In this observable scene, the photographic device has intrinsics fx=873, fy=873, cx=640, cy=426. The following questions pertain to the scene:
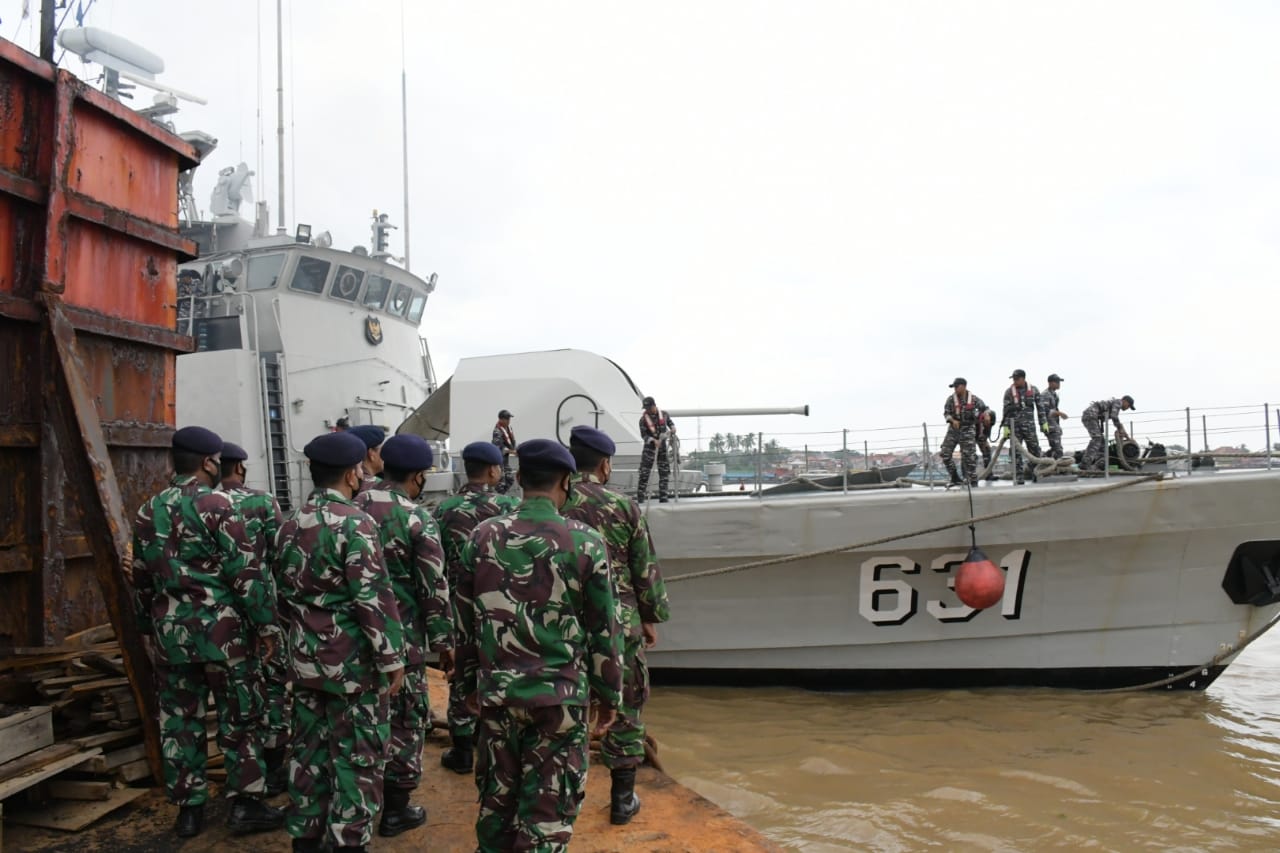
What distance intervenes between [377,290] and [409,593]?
914cm

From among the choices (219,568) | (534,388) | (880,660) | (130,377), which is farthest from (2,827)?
(534,388)

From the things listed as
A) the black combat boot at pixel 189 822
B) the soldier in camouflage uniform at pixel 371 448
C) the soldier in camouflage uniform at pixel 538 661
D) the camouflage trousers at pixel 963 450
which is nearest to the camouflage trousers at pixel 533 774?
the soldier in camouflage uniform at pixel 538 661

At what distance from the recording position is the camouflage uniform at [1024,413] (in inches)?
302

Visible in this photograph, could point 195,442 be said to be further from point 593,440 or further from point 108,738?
point 593,440

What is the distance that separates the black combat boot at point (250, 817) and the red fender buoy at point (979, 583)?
5084 mm

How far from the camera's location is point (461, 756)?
406 cm

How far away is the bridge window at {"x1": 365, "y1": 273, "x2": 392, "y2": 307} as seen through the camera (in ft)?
38.4

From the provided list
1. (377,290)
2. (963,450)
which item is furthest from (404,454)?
(377,290)

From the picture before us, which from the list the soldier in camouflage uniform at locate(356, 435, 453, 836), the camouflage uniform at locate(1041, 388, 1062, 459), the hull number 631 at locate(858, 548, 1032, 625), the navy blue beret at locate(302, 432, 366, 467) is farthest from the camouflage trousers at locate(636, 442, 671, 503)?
the navy blue beret at locate(302, 432, 366, 467)

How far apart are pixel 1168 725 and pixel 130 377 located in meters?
7.29

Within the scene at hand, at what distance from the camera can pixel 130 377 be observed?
14.7 feet

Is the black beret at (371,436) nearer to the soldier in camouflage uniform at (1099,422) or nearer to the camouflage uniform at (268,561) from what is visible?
the camouflage uniform at (268,561)

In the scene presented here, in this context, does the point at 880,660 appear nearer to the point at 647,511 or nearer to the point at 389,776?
the point at 647,511

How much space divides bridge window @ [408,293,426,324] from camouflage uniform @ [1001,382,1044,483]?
8.25 meters
